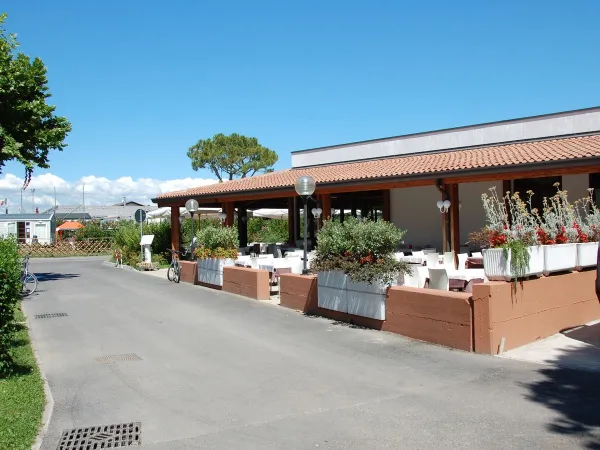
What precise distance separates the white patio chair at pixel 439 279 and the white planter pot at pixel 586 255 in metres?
2.07

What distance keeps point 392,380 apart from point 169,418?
8.41 ft

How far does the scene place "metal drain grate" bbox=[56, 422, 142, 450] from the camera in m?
4.65

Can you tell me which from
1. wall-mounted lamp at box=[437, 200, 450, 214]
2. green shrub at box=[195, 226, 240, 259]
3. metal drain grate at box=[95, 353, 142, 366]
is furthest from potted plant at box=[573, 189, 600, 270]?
green shrub at box=[195, 226, 240, 259]

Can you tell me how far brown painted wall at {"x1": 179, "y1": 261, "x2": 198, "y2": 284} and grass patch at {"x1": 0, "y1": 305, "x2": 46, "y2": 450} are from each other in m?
9.44

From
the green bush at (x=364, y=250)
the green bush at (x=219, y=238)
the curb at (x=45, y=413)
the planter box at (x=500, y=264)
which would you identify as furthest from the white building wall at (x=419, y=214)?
the curb at (x=45, y=413)

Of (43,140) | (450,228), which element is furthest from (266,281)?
(43,140)

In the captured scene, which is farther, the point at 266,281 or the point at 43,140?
the point at 43,140

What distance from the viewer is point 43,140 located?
17.6 meters

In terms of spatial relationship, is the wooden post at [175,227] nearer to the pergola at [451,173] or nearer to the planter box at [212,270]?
the pergola at [451,173]

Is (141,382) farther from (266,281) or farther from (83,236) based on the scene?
(83,236)

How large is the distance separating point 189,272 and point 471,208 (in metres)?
9.26

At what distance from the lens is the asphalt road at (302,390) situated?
15.5ft

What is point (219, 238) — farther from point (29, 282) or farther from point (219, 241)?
point (29, 282)

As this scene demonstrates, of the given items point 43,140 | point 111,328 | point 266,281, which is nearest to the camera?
point 111,328
